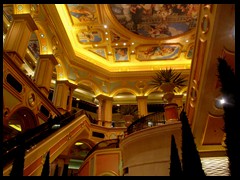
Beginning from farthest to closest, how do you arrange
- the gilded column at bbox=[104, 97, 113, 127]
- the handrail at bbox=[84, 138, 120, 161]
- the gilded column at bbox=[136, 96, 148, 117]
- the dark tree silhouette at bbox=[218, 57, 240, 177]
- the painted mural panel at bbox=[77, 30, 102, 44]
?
the gilded column at bbox=[136, 96, 148, 117] < the gilded column at bbox=[104, 97, 113, 127] < the painted mural panel at bbox=[77, 30, 102, 44] < the handrail at bbox=[84, 138, 120, 161] < the dark tree silhouette at bbox=[218, 57, 240, 177]

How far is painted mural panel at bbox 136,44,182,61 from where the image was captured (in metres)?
17.7

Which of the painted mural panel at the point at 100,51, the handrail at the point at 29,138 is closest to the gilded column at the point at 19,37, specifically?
the handrail at the point at 29,138

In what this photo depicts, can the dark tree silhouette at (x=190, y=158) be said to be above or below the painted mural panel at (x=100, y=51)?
below

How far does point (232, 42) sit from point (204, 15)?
797 millimetres

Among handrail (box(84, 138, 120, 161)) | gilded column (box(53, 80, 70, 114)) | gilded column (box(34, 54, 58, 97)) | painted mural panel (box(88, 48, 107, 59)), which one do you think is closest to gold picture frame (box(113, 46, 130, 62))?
painted mural panel (box(88, 48, 107, 59))

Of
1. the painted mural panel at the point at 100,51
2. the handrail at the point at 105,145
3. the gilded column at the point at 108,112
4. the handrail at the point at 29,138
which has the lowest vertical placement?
the handrail at the point at 29,138

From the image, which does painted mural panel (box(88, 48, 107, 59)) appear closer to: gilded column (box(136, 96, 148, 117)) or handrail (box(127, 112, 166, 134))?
gilded column (box(136, 96, 148, 117))

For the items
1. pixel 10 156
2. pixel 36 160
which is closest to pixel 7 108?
pixel 36 160

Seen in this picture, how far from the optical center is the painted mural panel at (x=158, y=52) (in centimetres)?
1767

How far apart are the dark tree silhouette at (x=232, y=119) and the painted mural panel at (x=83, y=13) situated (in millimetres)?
12070

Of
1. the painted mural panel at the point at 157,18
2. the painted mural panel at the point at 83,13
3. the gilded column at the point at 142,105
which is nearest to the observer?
the painted mural panel at the point at 83,13

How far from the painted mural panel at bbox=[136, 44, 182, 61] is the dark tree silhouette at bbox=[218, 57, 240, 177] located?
14667 mm

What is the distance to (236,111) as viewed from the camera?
10.3 feet

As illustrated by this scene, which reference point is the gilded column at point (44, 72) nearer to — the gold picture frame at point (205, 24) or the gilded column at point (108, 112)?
the gilded column at point (108, 112)
